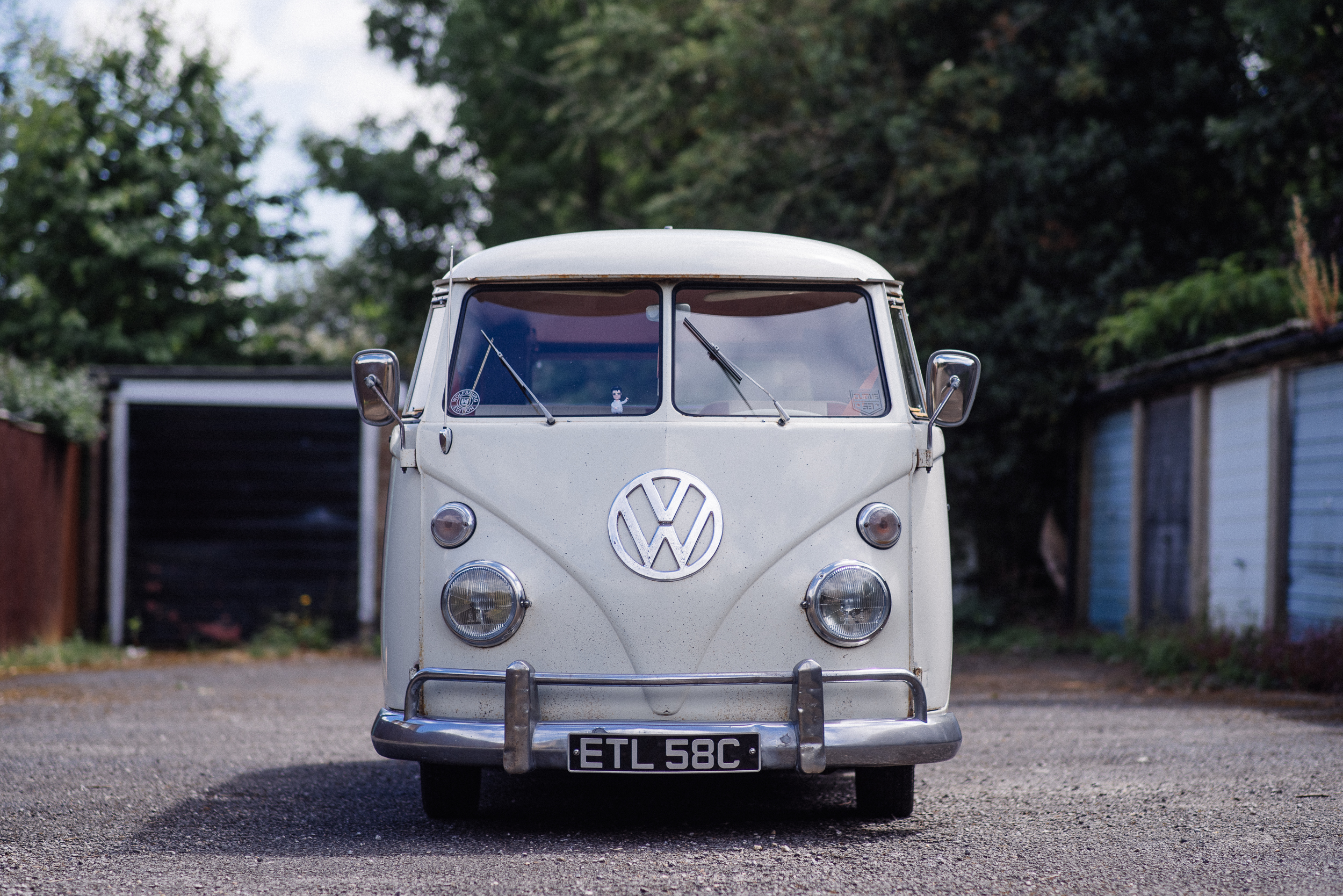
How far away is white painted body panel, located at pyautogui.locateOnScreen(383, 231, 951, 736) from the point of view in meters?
4.46

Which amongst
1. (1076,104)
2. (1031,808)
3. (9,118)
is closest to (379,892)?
(1031,808)

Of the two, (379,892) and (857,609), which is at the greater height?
(857,609)

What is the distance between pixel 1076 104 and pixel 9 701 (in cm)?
1198

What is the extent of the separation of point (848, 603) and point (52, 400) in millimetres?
10368

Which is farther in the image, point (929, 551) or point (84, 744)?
point (84, 744)

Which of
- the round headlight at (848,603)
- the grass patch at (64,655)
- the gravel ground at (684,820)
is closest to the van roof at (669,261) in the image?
the round headlight at (848,603)

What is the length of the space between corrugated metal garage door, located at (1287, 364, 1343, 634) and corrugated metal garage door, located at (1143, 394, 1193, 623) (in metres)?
1.86

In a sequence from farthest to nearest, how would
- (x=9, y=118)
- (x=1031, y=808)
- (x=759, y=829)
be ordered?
(x=9, y=118), (x=1031, y=808), (x=759, y=829)

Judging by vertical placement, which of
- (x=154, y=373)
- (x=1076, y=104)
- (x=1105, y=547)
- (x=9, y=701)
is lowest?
(x=9, y=701)

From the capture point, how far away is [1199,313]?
40.0 ft

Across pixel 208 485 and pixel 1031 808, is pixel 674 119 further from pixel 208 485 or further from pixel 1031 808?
pixel 1031 808

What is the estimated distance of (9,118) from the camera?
1861 cm

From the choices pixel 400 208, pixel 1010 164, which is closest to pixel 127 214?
pixel 400 208

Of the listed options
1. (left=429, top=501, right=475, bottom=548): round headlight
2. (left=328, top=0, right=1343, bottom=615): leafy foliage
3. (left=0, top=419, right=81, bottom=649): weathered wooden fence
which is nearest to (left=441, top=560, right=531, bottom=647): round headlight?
(left=429, top=501, right=475, bottom=548): round headlight
